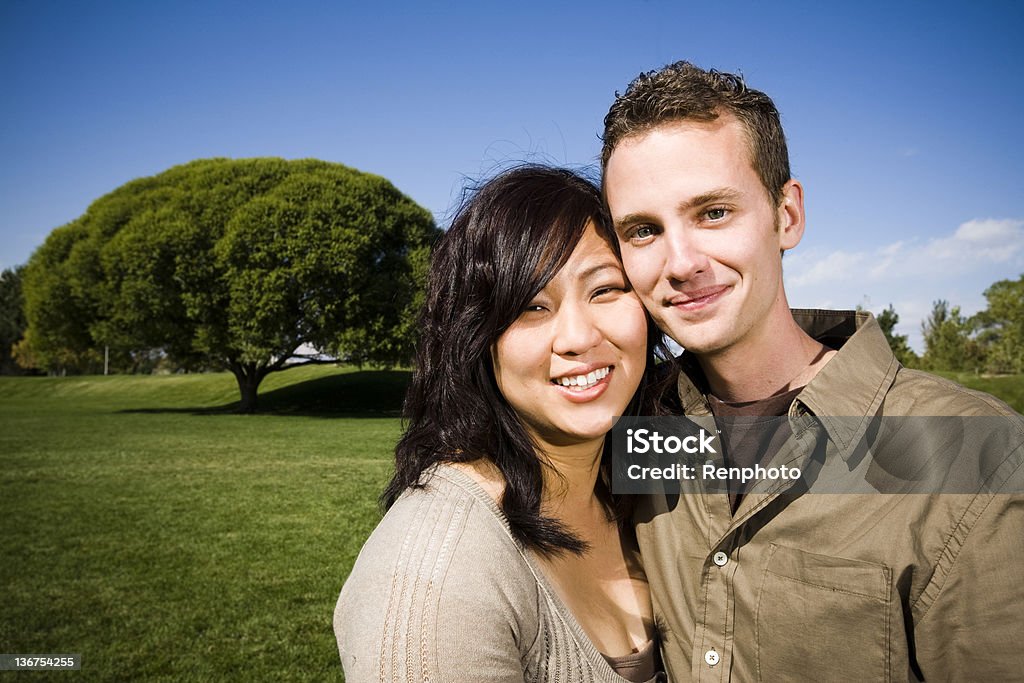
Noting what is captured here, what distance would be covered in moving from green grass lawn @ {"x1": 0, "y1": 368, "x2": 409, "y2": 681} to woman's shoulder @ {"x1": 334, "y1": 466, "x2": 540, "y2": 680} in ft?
15.1

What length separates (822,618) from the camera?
89.4 inches

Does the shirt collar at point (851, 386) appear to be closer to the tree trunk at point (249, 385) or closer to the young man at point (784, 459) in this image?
the young man at point (784, 459)

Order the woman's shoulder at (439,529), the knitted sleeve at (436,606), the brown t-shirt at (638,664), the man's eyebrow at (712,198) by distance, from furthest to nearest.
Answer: the man's eyebrow at (712,198) < the brown t-shirt at (638,664) < the woman's shoulder at (439,529) < the knitted sleeve at (436,606)

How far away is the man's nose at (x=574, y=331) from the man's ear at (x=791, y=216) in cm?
90

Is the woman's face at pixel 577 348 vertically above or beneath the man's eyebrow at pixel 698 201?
beneath

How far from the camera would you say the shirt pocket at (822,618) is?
7.07 ft

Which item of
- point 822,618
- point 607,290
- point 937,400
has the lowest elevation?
point 822,618

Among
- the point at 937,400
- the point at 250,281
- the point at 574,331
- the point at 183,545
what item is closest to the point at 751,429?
the point at 937,400

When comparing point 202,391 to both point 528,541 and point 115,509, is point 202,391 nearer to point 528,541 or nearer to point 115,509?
point 115,509

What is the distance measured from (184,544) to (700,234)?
9.46m

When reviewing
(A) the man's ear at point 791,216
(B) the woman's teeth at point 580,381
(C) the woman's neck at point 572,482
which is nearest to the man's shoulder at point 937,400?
Result: (A) the man's ear at point 791,216

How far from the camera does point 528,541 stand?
99.3 inches

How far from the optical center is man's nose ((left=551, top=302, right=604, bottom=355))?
2645 mm

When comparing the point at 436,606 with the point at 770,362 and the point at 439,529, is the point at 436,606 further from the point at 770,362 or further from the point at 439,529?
the point at 770,362
